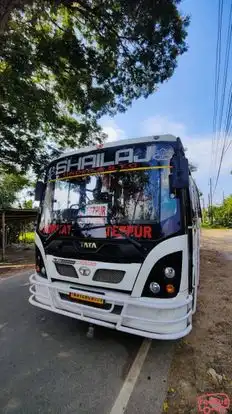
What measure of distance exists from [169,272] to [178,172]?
3.70 feet

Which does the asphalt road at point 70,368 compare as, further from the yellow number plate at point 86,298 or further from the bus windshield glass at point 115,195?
the bus windshield glass at point 115,195

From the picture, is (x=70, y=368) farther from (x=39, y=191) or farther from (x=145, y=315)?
(x=39, y=191)

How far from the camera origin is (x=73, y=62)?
7.53 metres

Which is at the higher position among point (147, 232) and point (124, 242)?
point (147, 232)

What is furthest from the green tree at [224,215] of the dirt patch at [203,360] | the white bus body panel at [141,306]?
the white bus body panel at [141,306]

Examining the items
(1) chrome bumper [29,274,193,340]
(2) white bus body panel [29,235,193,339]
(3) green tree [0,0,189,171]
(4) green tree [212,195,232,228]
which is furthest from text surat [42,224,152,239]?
(4) green tree [212,195,232,228]

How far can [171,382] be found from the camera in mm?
2461

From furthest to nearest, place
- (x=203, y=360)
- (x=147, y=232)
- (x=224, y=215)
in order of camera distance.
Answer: (x=224, y=215) → (x=203, y=360) → (x=147, y=232)

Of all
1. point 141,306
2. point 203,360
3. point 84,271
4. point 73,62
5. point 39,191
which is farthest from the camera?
point 73,62

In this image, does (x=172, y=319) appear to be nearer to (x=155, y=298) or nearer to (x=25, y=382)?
(x=155, y=298)

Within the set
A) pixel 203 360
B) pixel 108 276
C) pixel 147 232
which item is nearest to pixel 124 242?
pixel 147 232

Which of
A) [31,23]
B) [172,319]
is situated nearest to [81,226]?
[172,319]

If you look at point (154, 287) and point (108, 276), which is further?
point (108, 276)

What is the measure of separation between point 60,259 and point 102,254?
0.68 m
